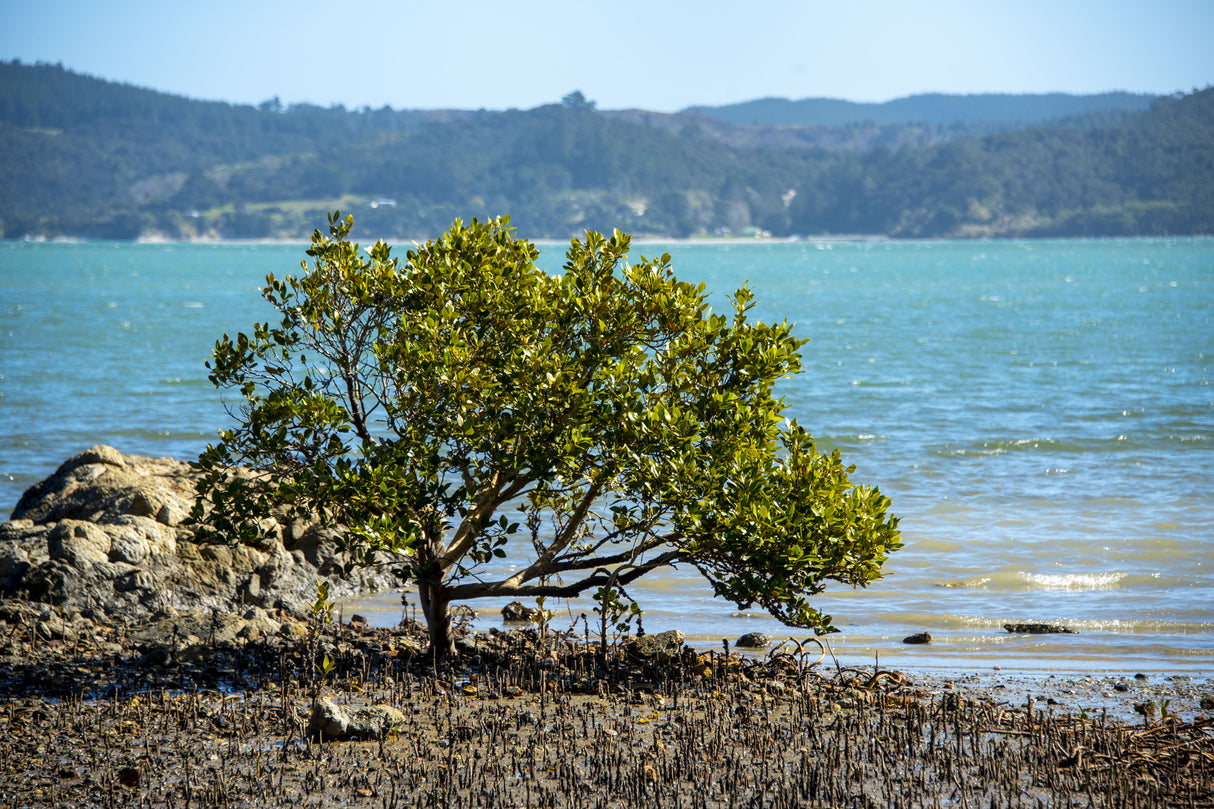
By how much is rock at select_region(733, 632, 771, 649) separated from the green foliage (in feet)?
7.13

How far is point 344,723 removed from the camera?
7.20 meters

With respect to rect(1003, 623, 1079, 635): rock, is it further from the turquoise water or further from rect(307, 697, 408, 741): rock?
rect(307, 697, 408, 741): rock

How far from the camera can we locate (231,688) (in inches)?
328

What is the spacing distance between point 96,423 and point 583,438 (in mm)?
23413

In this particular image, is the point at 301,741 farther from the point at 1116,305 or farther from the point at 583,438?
the point at 1116,305

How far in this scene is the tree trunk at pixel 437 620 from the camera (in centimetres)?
908

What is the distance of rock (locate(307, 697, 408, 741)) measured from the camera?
23.5ft

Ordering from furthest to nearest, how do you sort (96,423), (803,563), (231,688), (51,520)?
(96,423), (51,520), (231,688), (803,563)

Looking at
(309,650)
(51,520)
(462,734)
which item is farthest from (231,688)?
(51,520)

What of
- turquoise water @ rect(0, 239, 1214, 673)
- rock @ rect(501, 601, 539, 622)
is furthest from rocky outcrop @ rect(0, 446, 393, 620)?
rock @ rect(501, 601, 539, 622)

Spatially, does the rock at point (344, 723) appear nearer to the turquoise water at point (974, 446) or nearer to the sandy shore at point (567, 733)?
the sandy shore at point (567, 733)

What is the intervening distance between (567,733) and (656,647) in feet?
6.45

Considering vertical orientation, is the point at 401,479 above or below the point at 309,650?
above

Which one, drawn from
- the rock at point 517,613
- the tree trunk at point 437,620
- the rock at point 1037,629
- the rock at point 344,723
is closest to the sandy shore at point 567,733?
the rock at point 344,723
